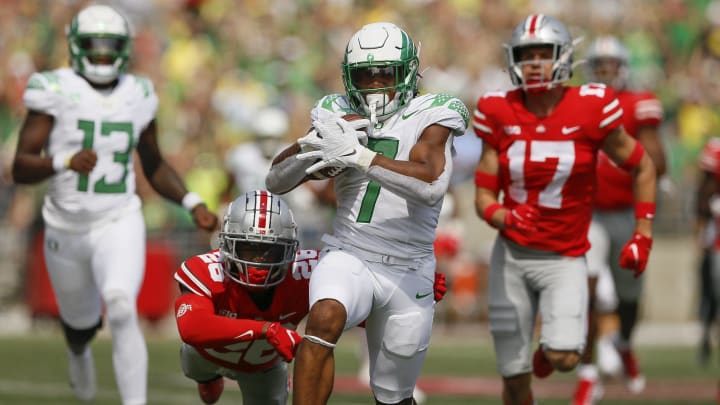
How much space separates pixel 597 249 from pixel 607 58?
1.35 m

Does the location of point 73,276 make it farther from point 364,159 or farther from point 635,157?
point 635,157

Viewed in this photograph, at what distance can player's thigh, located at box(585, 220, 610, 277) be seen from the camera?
8797 millimetres

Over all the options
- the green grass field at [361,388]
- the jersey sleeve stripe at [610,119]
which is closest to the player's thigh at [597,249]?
the green grass field at [361,388]

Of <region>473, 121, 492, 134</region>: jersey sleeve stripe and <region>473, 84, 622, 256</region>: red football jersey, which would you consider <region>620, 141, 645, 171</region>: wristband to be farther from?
<region>473, 121, 492, 134</region>: jersey sleeve stripe

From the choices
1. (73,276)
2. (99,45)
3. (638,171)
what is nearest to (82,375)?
(73,276)

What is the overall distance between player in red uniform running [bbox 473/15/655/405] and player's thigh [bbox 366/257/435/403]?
3.48 feet

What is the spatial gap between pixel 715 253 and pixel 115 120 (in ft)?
14.4

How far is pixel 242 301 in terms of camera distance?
5.87 meters

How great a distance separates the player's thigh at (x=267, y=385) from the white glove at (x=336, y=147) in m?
1.06

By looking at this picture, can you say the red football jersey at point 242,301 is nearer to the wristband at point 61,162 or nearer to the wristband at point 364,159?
the wristband at point 364,159

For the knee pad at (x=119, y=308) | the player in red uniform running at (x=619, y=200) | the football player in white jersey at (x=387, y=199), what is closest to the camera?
the football player in white jersey at (x=387, y=199)

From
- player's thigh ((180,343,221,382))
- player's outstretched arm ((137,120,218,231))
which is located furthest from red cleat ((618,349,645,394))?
player's thigh ((180,343,221,382))

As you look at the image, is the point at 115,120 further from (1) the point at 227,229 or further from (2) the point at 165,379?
(2) the point at 165,379

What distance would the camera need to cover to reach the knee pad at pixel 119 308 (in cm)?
701
